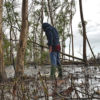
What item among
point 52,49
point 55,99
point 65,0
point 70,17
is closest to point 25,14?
point 52,49

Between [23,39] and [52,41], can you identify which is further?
[52,41]

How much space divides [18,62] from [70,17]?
72.1 ft

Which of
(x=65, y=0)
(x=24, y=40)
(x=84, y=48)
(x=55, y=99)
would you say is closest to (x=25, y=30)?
(x=24, y=40)

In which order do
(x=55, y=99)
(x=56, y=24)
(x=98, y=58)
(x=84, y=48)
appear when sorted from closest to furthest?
(x=55, y=99) → (x=84, y=48) → (x=98, y=58) → (x=56, y=24)

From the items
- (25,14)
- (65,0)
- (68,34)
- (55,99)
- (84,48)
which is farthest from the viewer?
(68,34)

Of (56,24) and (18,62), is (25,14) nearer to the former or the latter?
(18,62)

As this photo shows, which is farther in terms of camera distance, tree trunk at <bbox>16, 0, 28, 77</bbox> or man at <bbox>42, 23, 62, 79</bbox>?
man at <bbox>42, 23, 62, 79</bbox>

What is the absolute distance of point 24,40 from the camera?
25.5 ft

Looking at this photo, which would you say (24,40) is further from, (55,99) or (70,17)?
(70,17)

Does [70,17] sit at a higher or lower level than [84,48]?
higher

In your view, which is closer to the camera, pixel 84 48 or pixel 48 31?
pixel 48 31

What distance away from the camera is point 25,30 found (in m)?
7.64

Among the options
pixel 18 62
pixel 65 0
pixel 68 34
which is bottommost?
pixel 18 62

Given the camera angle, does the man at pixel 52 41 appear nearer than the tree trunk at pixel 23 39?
No
